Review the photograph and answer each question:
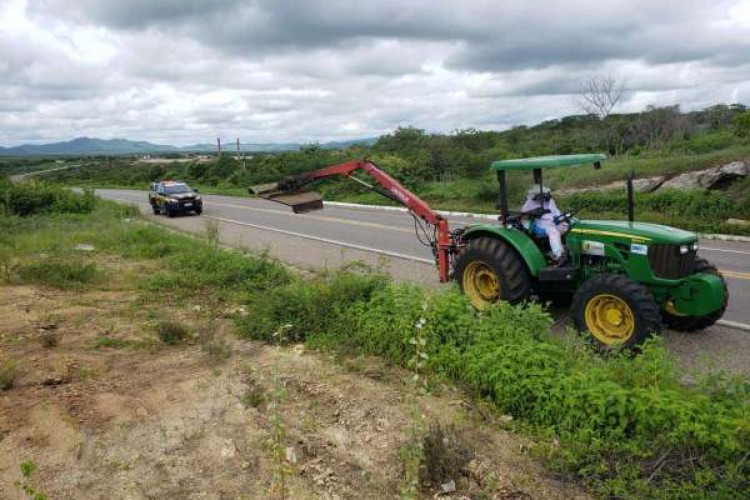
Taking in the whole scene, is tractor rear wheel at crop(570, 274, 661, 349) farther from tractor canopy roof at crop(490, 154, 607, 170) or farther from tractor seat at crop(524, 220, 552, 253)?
tractor canopy roof at crop(490, 154, 607, 170)

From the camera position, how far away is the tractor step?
22.6 feet

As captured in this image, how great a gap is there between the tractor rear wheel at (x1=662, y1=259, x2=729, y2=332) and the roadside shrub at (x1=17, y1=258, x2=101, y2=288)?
8.74 metres

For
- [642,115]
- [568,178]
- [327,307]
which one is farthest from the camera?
[642,115]

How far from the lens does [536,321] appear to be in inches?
225

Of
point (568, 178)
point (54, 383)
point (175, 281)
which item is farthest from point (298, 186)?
point (568, 178)

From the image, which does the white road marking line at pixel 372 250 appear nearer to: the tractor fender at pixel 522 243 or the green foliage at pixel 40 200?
the tractor fender at pixel 522 243

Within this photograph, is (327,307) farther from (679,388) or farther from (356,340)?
(679,388)

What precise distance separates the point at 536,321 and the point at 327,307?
2582 mm

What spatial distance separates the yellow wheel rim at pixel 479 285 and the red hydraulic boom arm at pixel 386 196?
60 cm

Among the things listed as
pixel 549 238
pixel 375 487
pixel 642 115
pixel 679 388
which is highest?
pixel 642 115

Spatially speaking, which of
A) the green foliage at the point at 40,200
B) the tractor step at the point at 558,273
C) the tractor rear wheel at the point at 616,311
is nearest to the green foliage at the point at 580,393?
the tractor rear wheel at the point at 616,311

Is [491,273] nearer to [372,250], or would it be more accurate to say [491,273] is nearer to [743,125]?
[372,250]

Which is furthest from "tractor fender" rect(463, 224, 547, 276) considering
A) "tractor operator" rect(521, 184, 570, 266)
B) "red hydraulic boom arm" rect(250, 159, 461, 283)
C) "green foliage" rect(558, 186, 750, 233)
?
"green foliage" rect(558, 186, 750, 233)

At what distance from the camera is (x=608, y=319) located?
6277 mm
